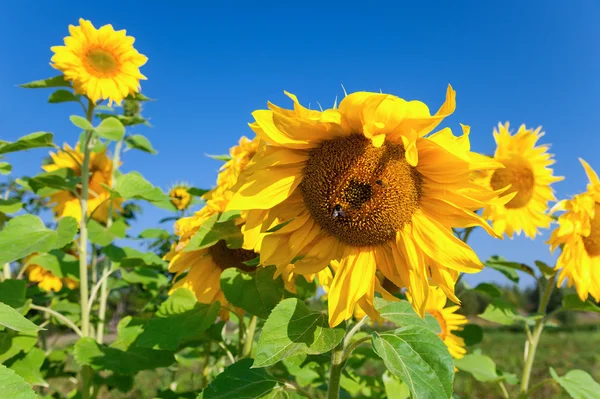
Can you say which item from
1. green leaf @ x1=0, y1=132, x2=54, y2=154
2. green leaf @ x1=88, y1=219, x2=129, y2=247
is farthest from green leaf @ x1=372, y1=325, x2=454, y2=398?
green leaf @ x1=0, y1=132, x2=54, y2=154

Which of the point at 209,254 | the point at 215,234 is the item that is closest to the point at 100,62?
the point at 209,254

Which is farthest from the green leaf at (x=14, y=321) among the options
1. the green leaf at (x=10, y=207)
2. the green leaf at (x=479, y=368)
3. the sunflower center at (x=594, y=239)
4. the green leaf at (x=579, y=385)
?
the sunflower center at (x=594, y=239)

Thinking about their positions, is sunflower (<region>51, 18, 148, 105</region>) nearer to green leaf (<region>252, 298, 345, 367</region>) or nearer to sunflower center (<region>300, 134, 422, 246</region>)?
sunflower center (<region>300, 134, 422, 246</region>)

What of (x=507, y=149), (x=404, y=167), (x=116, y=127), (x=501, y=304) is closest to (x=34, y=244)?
(x=116, y=127)

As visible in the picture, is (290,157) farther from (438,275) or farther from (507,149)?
(507,149)

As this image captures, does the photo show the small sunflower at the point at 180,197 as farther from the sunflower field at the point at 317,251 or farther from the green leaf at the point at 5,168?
the green leaf at the point at 5,168

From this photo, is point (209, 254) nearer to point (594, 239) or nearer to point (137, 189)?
point (137, 189)
